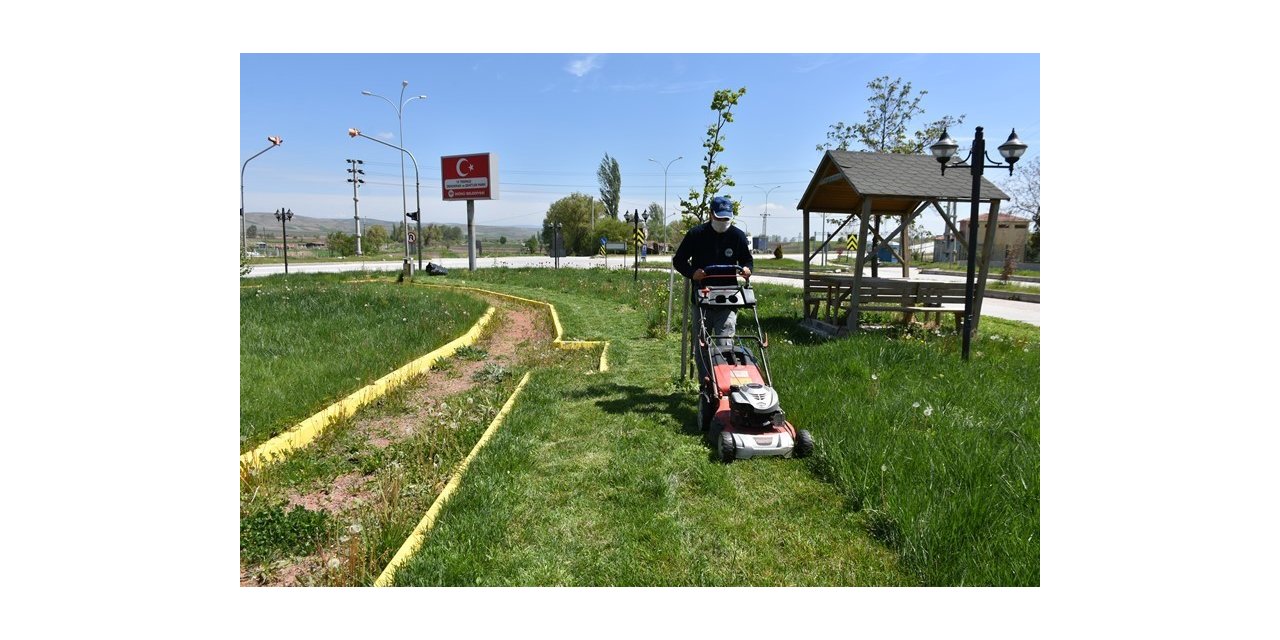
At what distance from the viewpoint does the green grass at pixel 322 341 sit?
17.1ft

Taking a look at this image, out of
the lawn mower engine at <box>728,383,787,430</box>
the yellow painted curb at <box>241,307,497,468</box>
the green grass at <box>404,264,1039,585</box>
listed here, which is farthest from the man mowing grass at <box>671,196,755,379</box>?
the yellow painted curb at <box>241,307,497,468</box>

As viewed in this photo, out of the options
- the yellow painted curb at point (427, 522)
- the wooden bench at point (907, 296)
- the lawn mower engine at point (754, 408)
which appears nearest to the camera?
the yellow painted curb at point (427, 522)

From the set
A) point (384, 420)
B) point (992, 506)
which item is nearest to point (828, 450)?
point (992, 506)

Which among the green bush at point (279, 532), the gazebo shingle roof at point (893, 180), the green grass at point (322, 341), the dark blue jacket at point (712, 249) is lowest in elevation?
the green bush at point (279, 532)

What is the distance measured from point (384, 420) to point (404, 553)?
2733mm

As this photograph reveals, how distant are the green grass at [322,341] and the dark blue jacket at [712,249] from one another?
11.5 feet

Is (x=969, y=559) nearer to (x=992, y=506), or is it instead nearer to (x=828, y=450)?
(x=992, y=506)

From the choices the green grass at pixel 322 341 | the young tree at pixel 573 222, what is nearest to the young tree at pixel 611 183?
the young tree at pixel 573 222

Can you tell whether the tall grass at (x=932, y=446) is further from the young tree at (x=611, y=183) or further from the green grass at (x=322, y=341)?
the young tree at (x=611, y=183)

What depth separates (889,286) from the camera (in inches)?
378

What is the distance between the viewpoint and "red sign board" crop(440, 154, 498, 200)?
31578 millimetres

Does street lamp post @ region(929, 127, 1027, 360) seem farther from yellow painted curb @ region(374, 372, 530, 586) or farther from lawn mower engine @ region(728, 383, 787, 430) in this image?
yellow painted curb @ region(374, 372, 530, 586)

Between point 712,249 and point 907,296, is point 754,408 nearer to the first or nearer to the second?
point 712,249

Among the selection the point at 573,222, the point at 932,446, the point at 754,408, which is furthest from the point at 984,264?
the point at 573,222
